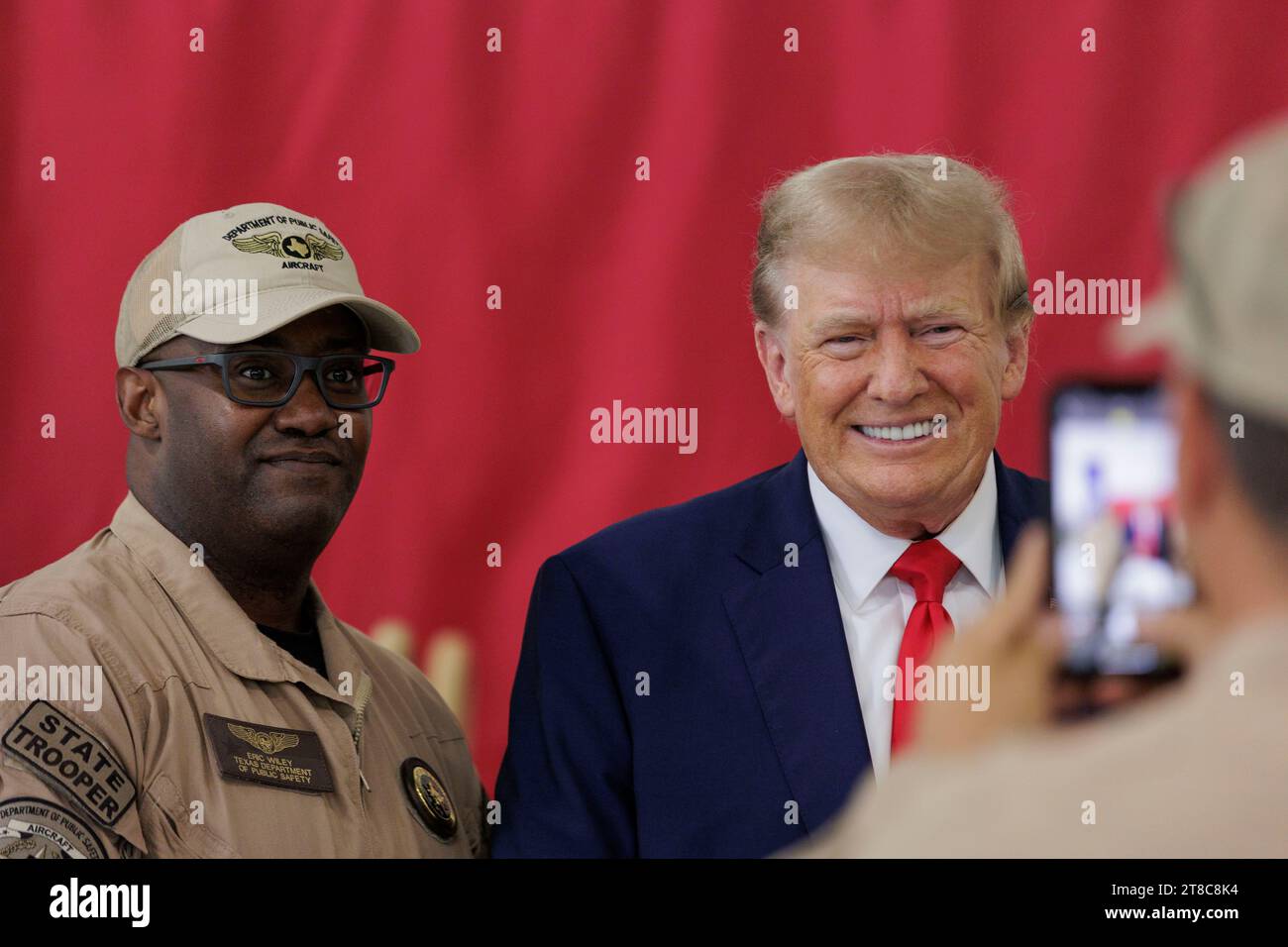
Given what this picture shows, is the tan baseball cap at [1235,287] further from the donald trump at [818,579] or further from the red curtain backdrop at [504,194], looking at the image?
the red curtain backdrop at [504,194]

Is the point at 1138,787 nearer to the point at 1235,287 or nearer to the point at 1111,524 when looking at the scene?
the point at 1235,287

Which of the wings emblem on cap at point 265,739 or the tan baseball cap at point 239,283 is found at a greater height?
the tan baseball cap at point 239,283

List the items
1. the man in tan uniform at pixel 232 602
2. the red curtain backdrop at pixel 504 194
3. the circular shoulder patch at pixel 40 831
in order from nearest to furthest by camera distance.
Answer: the circular shoulder patch at pixel 40 831 < the man in tan uniform at pixel 232 602 < the red curtain backdrop at pixel 504 194

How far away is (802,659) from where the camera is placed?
1.82m

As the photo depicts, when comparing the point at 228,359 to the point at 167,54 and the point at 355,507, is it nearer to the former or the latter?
the point at 355,507

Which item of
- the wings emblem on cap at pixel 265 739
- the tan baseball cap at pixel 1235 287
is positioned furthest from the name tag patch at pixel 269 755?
the tan baseball cap at pixel 1235 287

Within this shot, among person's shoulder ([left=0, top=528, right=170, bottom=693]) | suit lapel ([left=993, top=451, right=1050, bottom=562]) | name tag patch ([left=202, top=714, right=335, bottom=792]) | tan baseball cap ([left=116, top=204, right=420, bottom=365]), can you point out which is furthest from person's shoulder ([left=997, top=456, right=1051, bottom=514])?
person's shoulder ([left=0, top=528, right=170, bottom=693])

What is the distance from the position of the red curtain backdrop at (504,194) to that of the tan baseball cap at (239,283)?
0.41m

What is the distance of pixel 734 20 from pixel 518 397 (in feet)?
2.45

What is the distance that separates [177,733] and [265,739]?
0.12 metres

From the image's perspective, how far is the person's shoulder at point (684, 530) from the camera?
1984 millimetres

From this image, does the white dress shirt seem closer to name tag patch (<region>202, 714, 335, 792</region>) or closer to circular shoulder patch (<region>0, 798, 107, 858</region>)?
name tag patch (<region>202, 714, 335, 792</region>)

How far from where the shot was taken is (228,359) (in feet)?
6.22
